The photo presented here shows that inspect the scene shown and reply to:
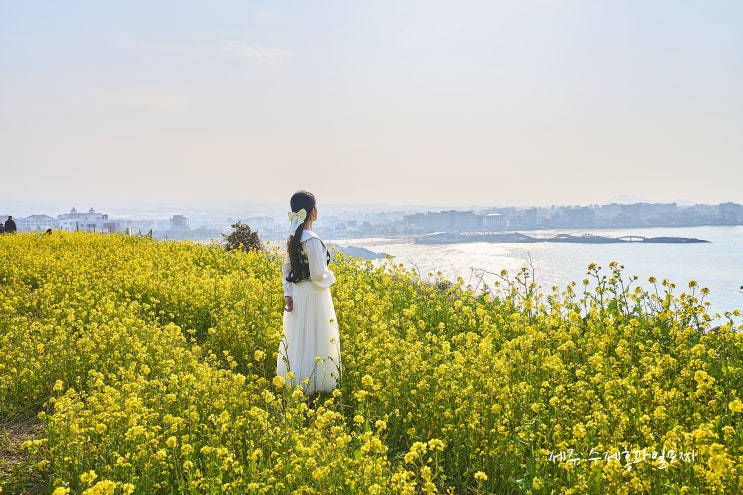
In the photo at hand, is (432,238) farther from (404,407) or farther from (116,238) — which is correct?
(404,407)

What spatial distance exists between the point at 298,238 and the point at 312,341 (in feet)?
3.30

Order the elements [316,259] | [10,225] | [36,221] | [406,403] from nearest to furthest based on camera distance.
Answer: [406,403], [316,259], [10,225], [36,221]

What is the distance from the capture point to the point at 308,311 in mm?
5723

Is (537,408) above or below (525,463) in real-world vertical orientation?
above

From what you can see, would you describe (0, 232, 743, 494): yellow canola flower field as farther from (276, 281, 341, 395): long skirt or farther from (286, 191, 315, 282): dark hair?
(286, 191, 315, 282): dark hair

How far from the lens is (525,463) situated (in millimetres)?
3986

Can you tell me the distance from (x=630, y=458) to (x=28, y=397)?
5.13m

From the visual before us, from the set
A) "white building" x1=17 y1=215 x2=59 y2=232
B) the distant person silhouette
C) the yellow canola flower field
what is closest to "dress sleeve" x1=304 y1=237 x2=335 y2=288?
the yellow canola flower field

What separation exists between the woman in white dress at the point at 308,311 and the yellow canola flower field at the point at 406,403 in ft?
0.83

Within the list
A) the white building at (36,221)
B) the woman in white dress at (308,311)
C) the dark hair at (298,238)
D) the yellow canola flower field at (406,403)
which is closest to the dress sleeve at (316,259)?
A: the woman in white dress at (308,311)

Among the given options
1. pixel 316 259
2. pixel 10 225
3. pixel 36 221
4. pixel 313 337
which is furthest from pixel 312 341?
pixel 36 221

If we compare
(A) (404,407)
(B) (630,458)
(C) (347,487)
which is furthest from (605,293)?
(C) (347,487)

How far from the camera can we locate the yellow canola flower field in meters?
3.34

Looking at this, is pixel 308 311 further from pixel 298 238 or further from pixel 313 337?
pixel 298 238
